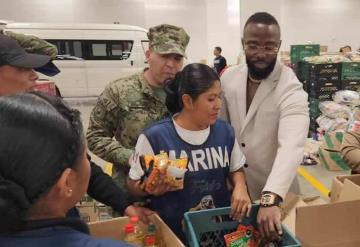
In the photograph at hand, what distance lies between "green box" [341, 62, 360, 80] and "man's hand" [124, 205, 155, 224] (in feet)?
19.5

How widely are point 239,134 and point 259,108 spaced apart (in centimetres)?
18

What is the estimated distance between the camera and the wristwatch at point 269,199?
1395 millimetres

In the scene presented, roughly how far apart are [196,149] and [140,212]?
1.20ft

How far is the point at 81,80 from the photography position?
33.9 feet

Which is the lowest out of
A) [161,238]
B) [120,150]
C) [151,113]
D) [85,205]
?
[85,205]

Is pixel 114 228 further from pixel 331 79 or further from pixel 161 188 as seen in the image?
pixel 331 79

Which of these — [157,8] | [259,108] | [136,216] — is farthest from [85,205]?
[157,8]

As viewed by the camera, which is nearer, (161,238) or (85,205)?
(161,238)

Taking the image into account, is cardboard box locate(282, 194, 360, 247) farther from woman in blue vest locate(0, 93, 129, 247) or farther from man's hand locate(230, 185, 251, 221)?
woman in blue vest locate(0, 93, 129, 247)

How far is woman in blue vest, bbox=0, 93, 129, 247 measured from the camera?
682 mm

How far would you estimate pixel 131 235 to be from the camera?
1.40 meters

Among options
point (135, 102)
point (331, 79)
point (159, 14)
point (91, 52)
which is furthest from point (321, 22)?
point (135, 102)

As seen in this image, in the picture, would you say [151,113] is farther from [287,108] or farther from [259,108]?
[287,108]

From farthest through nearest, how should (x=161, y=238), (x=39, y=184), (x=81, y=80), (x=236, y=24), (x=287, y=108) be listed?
(x=236, y=24)
(x=81, y=80)
(x=287, y=108)
(x=161, y=238)
(x=39, y=184)
